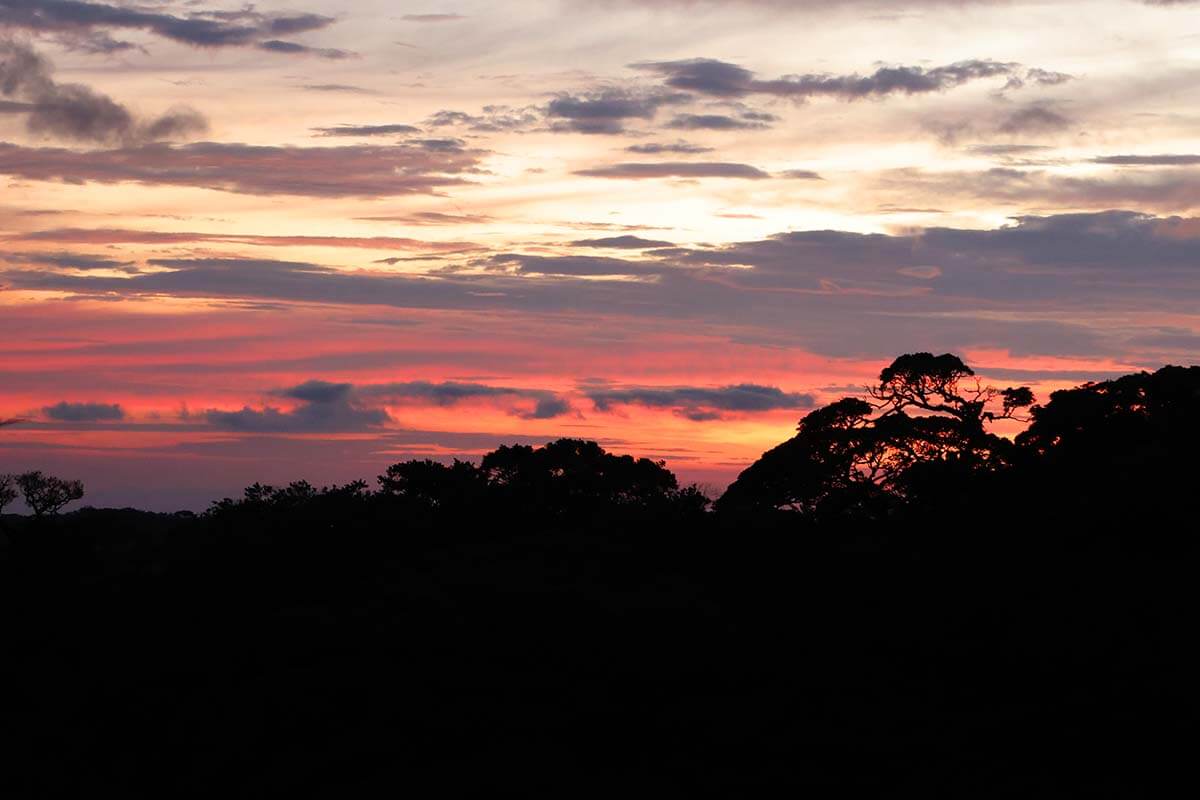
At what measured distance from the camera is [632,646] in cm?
3145

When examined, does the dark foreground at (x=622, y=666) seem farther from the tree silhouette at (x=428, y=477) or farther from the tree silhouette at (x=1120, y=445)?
the tree silhouette at (x=428, y=477)

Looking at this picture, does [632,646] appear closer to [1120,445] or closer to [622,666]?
[622,666]

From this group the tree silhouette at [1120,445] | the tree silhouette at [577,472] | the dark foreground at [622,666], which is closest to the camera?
the dark foreground at [622,666]

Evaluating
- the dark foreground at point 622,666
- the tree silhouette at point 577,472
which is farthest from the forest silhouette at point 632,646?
the tree silhouette at point 577,472

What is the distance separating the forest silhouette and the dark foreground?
74mm

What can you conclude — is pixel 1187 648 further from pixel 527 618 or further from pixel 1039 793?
pixel 527 618

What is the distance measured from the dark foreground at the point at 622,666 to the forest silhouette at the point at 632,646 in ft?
0.24

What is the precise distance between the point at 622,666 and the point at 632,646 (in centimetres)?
82

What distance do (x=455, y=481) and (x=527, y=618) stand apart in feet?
85.9

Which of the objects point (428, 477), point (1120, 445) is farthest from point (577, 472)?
point (1120, 445)

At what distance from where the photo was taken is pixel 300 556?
1524 inches

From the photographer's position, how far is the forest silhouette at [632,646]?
27.2 meters

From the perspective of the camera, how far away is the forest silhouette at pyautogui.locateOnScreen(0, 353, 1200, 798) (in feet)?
89.4

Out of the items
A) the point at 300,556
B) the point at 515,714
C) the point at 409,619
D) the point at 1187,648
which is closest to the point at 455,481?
the point at 300,556
